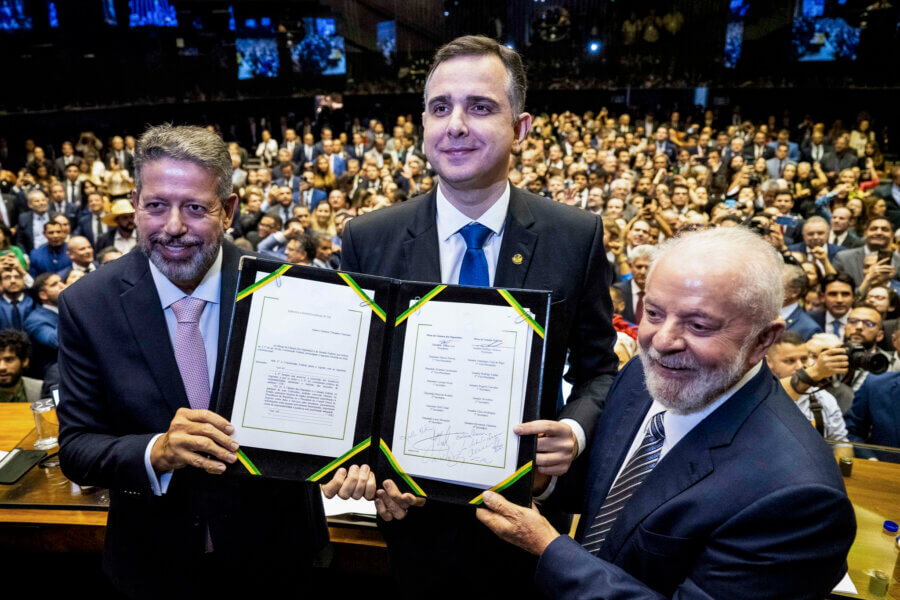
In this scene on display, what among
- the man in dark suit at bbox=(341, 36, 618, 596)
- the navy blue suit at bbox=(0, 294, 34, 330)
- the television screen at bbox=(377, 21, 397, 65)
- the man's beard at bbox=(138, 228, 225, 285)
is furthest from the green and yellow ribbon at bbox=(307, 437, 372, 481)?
the television screen at bbox=(377, 21, 397, 65)

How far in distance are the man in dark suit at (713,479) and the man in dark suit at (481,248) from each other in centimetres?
19

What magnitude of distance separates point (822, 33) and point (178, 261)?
19021mm

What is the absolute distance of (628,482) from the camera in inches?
62.7

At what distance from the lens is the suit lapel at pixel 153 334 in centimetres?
157

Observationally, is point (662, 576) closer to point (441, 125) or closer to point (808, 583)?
point (808, 583)

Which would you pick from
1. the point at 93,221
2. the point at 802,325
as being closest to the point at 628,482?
the point at 802,325

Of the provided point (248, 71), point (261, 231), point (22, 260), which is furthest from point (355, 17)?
point (22, 260)

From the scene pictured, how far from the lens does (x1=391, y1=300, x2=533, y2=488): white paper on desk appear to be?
4.57ft

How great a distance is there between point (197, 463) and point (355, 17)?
1945 cm

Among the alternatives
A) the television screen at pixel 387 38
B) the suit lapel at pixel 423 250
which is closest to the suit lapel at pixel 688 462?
the suit lapel at pixel 423 250

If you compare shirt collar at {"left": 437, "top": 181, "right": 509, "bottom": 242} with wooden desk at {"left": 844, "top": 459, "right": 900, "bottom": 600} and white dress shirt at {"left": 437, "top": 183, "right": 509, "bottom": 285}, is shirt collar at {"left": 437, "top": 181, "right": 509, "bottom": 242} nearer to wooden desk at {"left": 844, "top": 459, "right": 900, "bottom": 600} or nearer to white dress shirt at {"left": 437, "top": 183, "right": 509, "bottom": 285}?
white dress shirt at {"left": 437, "top": 183, "right": 509, "bottom": 285}

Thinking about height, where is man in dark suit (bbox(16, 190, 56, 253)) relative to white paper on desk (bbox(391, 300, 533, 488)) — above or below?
below

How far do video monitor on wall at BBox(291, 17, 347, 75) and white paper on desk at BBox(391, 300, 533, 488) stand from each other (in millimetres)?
18388

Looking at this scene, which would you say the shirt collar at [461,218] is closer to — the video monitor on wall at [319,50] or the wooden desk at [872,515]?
the wooden desk at [872,515]
